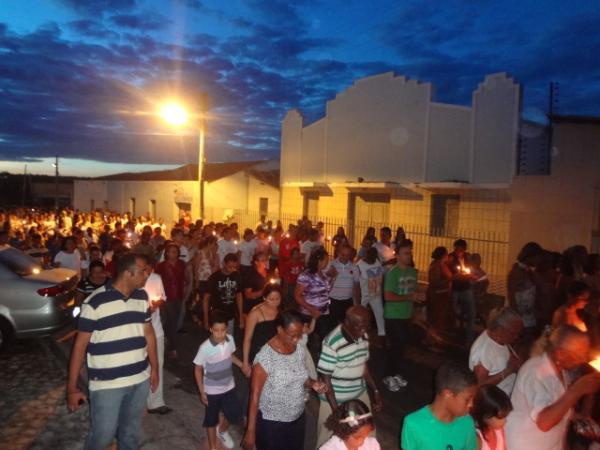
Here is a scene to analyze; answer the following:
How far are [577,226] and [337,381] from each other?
35.2 ft

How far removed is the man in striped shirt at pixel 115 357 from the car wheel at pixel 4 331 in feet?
14.8

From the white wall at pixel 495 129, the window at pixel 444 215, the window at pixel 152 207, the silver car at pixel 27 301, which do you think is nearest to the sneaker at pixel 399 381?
the silver car at pixel 27 301

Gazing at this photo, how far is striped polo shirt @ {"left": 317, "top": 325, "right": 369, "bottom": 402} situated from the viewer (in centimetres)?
411

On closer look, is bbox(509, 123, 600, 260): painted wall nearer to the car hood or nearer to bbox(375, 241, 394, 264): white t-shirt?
bbox(375, 241, 394, 264): white t-shirt

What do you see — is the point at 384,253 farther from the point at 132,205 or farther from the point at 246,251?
the point at 132,205

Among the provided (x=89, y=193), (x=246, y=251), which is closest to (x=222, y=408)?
(x=246, y=251)

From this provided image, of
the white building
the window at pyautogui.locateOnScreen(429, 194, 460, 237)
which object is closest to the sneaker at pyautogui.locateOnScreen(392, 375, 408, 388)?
the window at pyautogui.locateOnScreen(429, 194, 460, 237)

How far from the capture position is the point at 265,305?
5.25 m

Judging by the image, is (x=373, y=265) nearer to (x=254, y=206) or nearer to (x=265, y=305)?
(x=265, y=305)

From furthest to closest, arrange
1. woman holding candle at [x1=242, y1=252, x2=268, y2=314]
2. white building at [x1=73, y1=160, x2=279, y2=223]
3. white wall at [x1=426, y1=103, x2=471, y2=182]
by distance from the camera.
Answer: white building at [x1=73, y1=160, x2=279, y2=223]
white wall at [x1=426, y1=103, x2=471, y2=182]
woman holding candle at [x1=242, y1=252, x2=268, y2=314]

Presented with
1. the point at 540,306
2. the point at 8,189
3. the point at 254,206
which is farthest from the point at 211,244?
the point at 8,189

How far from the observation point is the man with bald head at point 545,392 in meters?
3.39

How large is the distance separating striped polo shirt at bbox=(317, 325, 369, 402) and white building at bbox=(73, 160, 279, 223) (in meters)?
18.1

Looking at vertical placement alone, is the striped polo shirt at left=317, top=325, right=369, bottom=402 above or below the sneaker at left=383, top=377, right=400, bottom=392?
above
